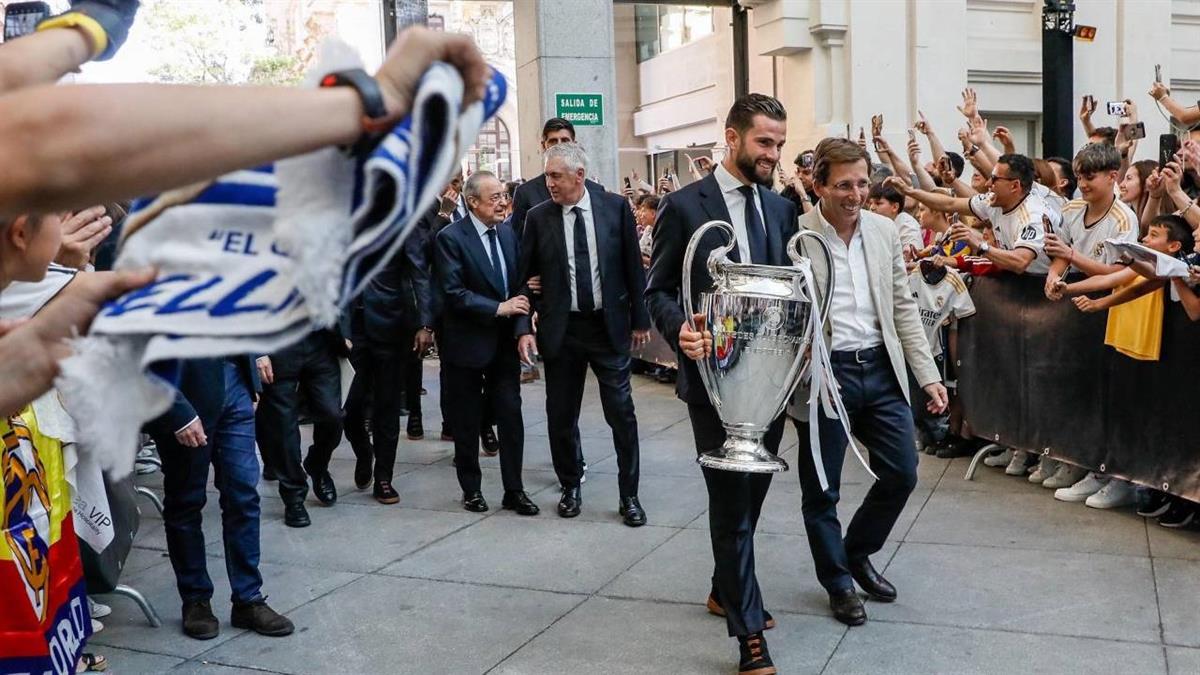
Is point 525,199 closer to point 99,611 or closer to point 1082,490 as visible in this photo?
point 1082,490

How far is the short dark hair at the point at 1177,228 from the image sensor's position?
6285 mm

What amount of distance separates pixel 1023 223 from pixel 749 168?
3662 millimetres

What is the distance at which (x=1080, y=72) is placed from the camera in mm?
16203

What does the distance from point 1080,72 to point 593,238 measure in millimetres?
11666

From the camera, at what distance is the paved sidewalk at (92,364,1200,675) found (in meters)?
4.75

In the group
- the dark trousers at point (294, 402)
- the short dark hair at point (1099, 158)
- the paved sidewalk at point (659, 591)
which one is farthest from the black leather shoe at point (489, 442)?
the short dark hair at point (1099, 158)

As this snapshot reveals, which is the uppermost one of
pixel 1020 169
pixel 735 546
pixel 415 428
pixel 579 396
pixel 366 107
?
pixel 366 107

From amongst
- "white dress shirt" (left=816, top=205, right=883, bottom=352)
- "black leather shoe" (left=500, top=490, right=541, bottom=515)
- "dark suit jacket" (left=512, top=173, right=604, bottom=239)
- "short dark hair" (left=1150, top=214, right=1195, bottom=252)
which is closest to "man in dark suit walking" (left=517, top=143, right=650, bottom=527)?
"black leather shoe" (left=500, top=490, right=541, bottom=515)

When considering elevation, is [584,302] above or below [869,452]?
above

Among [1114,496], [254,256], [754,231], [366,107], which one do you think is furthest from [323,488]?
[366,107]

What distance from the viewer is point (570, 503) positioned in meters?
7.09

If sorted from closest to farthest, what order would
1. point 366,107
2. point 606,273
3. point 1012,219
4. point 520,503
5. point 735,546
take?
point 366,107, point 735,546, point 606,273, point 520,503, point 1012,219

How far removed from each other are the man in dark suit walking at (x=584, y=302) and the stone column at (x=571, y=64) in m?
6.50

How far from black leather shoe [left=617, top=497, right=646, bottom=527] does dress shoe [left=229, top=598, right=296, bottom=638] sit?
2182mm
